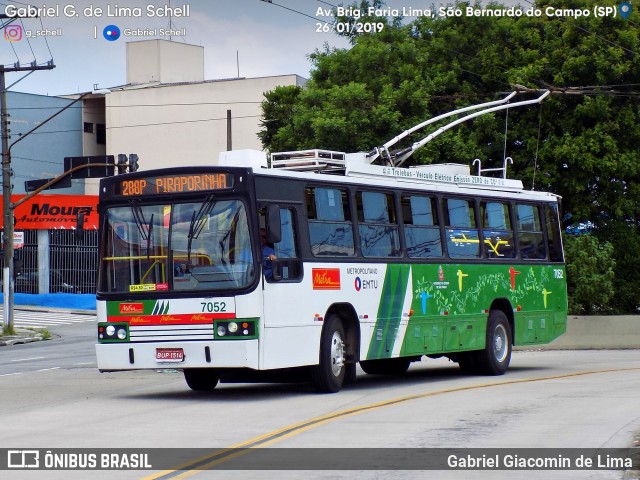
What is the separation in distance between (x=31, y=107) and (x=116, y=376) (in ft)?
200

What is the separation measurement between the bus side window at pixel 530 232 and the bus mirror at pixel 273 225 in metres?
8.05

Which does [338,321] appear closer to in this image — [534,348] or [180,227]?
[180,227]

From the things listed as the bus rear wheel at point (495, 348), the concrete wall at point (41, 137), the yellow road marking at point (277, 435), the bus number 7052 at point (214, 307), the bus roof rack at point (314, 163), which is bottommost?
the yellow road marking at point (277, 435)

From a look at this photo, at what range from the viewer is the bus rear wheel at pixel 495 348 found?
22.0 m

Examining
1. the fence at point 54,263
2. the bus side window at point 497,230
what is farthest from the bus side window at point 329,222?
the fence at point 54,263

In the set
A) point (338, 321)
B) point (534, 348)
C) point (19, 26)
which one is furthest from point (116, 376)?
point (19, 26)

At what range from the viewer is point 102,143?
8769 cm

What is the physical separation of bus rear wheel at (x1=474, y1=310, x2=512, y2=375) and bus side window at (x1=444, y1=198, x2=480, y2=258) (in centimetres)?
133

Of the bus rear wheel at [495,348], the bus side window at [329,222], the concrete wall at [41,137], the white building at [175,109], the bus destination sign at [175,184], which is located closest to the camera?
the bus destination sign at [175,184]

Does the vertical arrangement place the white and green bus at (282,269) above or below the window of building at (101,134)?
below

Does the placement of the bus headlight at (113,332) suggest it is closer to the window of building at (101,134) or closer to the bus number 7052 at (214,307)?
Answer: the bus number 7052 at (214,307)

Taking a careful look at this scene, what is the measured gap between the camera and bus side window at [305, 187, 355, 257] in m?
17.8

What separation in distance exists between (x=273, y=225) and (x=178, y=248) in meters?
1.33

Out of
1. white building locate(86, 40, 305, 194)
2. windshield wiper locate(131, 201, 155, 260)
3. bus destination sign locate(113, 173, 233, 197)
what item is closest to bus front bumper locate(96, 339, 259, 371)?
windshield wiper locate(131, 201, 155, 260)
